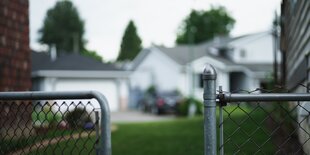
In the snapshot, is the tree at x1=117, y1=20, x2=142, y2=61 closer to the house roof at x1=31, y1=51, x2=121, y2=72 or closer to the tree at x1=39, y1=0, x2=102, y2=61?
the tree at x1=39, y1=0, x2=102, y2=61

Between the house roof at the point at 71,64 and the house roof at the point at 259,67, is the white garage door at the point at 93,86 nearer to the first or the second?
the house roof at the point at 71,64

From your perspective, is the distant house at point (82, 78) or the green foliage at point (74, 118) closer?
the green foliage at point (74, 118)

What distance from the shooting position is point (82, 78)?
26562mm

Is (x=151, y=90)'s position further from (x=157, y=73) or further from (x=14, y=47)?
(x=14, y=47)

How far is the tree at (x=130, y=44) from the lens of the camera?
55.4m

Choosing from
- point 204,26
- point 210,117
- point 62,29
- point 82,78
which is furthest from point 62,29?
point 210,117

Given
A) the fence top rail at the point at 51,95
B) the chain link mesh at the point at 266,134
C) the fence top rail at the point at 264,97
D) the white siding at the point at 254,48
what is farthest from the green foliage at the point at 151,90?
the fence top rail at the point at 264,97

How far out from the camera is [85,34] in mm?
64625

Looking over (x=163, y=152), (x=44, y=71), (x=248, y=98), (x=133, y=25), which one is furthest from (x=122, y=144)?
(x=133, y=25)

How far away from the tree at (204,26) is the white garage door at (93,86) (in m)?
31.7

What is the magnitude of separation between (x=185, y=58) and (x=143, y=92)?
3876 mm

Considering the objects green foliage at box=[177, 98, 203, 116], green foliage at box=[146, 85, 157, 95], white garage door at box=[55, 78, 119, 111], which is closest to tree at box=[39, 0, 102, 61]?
green foliage at box=[146, 85, 157, 95]

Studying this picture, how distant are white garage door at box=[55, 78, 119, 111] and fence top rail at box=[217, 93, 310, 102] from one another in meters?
24.1

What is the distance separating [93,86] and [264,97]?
25082mm
